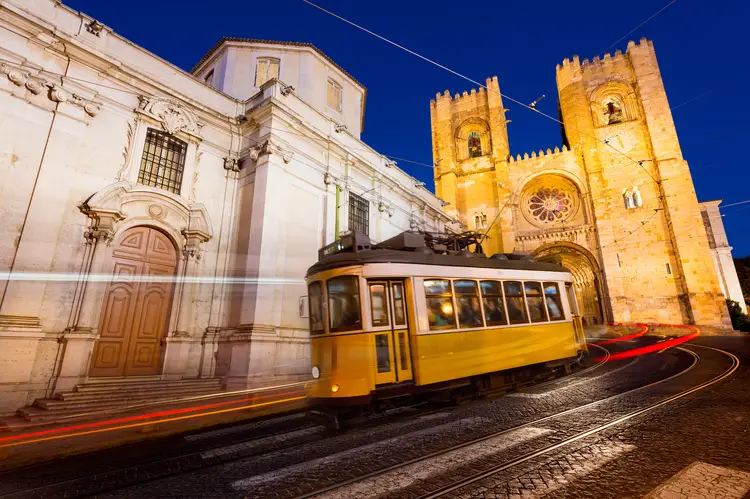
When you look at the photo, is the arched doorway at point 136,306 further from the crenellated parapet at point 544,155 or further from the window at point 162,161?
the crenellated parapet at point 544,155

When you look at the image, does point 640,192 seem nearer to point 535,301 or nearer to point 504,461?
point 535,301

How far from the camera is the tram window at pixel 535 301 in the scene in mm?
7590

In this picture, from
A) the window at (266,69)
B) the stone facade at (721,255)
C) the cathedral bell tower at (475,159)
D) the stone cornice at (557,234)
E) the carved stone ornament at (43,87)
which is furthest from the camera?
the stone facade at (721,255)

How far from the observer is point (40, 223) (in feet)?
25.4

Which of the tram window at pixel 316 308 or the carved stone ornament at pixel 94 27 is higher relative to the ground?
the carved stone ornament at pixel 94 27

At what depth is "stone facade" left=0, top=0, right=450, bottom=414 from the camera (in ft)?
24.8

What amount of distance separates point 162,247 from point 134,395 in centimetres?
412

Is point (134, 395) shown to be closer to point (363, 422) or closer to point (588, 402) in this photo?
point (363, 422)

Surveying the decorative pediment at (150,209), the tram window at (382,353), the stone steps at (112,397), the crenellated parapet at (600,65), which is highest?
the crenellated parapet at (600,65)

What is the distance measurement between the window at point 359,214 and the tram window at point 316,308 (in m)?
8.16

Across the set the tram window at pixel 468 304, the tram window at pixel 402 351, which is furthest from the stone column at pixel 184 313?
the tram window at pixel 468 304

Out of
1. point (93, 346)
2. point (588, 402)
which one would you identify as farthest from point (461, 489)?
point (93, 346)

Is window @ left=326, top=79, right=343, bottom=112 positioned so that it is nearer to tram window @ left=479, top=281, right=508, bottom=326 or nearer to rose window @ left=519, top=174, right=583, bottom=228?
tram window @ left=479, top=281, right=508, bottom=326

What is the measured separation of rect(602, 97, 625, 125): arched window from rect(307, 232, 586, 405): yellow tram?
3023 cm
